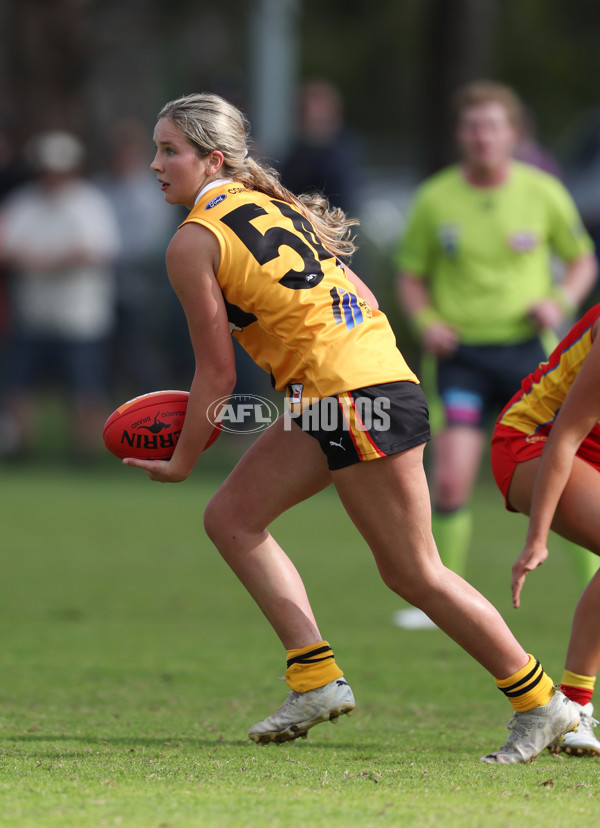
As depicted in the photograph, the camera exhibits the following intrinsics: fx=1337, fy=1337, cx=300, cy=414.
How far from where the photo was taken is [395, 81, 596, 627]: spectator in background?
6488 mm

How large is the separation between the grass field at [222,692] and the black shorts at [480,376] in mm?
1058

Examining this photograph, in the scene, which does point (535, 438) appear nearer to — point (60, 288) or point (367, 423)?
point (367, 423)

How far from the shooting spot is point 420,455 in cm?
411

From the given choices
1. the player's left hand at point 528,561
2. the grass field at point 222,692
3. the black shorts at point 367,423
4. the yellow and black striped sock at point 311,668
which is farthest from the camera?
the yellow and black striped sock at point 311,668

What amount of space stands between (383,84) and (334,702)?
3770cm

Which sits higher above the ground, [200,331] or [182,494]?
[200,331]

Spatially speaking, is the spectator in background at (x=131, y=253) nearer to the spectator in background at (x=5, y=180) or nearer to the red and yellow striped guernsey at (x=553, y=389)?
the spectator in background at (x=5, y=180)

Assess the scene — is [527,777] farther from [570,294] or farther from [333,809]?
[570,294]

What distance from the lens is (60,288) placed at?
12.5 meters

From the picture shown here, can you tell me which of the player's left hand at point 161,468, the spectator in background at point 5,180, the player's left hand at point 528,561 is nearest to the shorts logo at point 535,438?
the player's left hand at point 528,561

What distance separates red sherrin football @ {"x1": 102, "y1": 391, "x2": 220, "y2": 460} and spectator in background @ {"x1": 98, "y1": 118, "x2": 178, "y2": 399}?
32.1 feet

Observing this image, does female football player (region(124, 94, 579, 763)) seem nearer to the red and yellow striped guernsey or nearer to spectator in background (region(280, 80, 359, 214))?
the red and yellow striped guernsey

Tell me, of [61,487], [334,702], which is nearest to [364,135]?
[61,487]

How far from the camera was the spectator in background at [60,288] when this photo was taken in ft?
40.5
